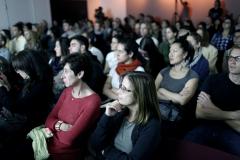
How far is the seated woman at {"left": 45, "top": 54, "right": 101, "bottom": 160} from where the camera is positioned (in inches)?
79.5

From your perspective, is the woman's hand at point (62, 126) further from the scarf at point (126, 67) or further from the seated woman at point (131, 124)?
A: the scarf at point (126, 67)

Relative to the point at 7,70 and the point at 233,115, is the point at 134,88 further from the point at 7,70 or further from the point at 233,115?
the point at 7,70

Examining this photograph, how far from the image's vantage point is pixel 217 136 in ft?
7.34

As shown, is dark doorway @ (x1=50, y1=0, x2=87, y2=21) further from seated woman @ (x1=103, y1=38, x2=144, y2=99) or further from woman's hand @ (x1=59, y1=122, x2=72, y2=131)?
woman's hand @ (x1=59, y1=122, x2=72, y2=131)

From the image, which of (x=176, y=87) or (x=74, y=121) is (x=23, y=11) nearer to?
(x=176, y=87)

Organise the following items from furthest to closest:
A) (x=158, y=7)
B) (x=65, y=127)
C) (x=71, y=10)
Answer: (x=71, y=10), (x=158, y=7), (x=65, y=127)

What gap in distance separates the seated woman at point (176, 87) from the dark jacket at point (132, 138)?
649 mm

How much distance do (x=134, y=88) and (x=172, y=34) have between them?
3.43 metres

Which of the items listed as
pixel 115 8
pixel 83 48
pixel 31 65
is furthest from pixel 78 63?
pixel 115 8

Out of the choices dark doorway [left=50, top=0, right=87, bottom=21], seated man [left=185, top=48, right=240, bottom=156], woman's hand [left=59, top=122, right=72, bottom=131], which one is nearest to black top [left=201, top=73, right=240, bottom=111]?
seated man [left=185, top=48, right=240, bottom=156]

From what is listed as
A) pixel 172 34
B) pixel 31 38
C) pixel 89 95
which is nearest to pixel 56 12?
pixel 31 38

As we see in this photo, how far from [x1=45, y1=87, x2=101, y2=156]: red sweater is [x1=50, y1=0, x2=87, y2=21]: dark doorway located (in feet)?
27.5

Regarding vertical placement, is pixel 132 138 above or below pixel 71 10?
below

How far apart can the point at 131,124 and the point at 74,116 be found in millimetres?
549
